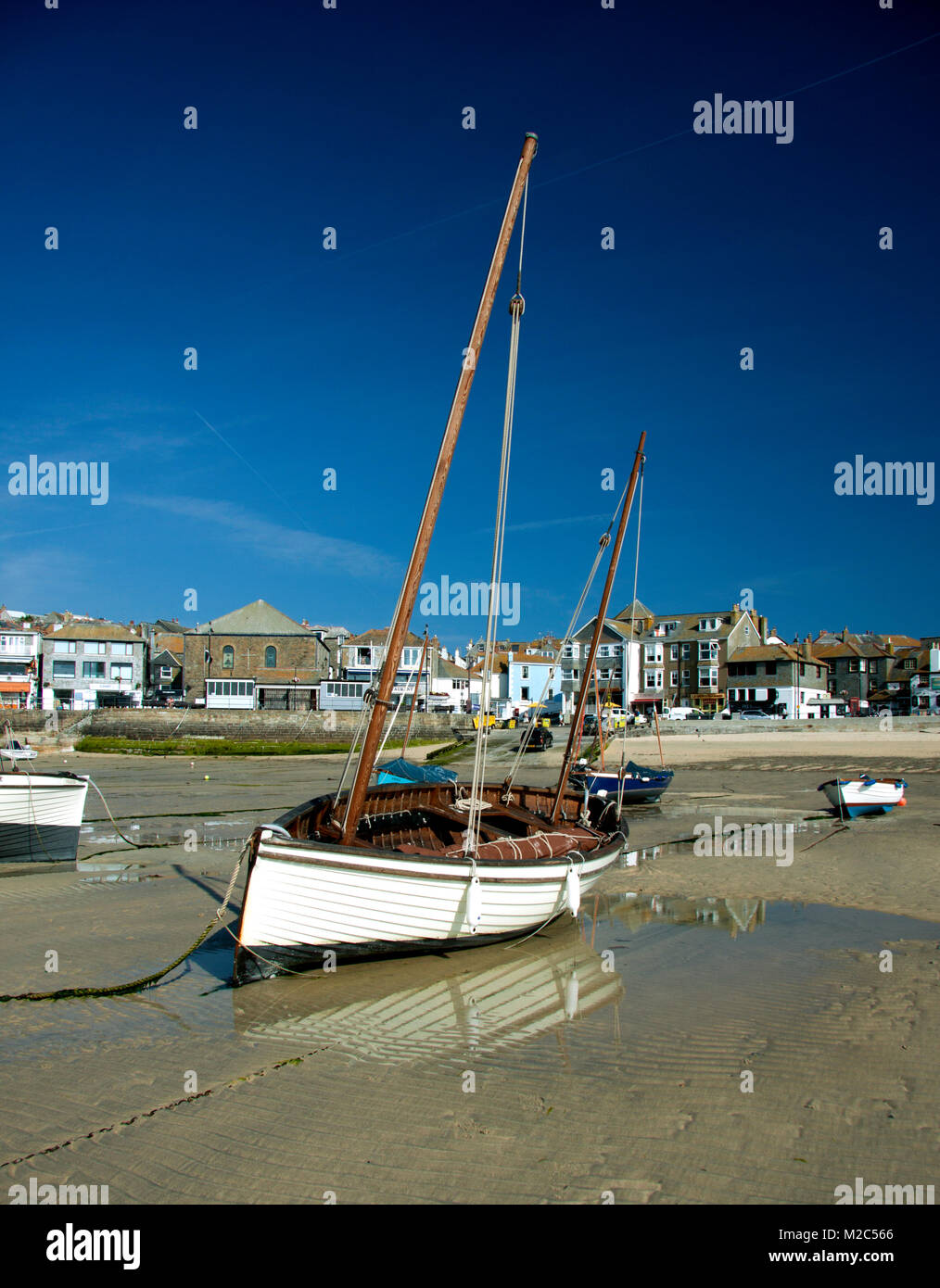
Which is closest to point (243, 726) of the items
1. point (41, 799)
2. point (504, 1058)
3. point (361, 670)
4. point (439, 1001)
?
point (361, 670)

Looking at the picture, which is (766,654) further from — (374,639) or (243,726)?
(243,726)

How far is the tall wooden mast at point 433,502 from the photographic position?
10500mm

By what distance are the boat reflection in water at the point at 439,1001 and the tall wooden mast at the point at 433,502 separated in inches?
76.9

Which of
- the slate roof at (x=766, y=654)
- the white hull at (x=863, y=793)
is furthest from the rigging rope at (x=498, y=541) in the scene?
the slate roof at (x=766, y=654)

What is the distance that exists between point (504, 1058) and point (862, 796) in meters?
18.3

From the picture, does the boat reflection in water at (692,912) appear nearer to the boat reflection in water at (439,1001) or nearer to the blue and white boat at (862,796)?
the boat reflection in water at (439,1001)

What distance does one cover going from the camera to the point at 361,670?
84.0 metres

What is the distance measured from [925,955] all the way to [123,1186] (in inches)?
381

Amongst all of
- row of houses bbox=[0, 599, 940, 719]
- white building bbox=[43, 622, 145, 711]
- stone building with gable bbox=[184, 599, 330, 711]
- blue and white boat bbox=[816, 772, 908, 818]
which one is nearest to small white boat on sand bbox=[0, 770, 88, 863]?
blue and white boat bbox=[816, 772, 908, 818]

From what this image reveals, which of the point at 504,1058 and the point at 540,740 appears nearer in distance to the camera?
the point at 504,1058

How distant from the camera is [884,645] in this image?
359 ft

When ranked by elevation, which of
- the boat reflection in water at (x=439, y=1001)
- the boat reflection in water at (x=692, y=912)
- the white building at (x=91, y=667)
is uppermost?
the white building at (x=91, y=667)
